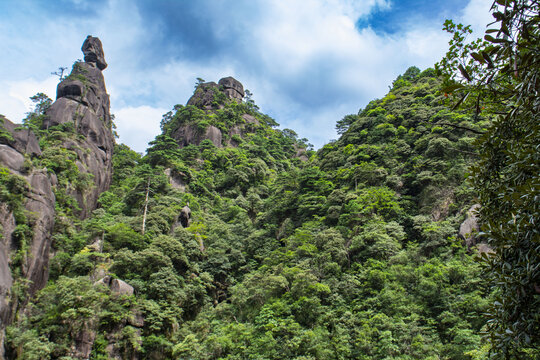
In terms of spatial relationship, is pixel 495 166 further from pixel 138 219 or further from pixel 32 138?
pixel 32 138

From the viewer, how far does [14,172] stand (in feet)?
48.4

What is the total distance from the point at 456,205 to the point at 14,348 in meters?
20.8

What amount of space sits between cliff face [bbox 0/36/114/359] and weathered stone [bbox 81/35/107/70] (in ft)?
25.7

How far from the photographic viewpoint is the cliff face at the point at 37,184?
493 inches

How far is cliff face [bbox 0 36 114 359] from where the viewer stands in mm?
12516

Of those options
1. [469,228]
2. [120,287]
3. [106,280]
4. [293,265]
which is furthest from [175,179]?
[469,228]

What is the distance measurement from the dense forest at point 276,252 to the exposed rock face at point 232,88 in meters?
28.9

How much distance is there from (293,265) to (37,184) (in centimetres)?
1398

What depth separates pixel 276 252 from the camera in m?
19.6

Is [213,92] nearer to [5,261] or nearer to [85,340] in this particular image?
[5,261]

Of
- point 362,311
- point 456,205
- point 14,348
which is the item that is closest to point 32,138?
point 14,348

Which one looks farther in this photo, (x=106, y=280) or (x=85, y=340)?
(x=106, y=280)

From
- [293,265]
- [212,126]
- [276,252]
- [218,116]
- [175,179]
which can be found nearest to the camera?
[293,265]

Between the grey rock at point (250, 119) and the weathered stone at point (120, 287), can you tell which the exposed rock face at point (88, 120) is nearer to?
the weathered stone at point (120, 287)
